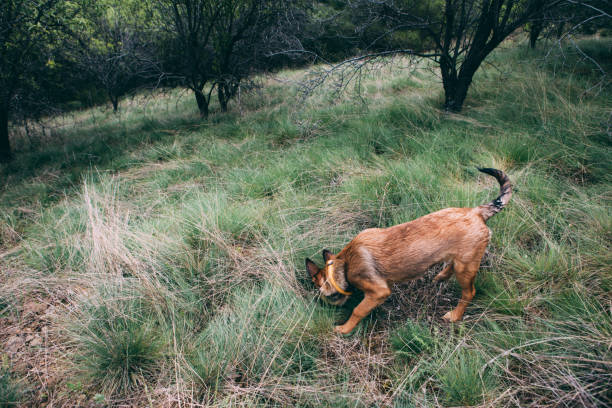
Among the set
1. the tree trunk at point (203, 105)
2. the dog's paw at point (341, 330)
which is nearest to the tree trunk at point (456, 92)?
the dog's paw at point (341, 330)

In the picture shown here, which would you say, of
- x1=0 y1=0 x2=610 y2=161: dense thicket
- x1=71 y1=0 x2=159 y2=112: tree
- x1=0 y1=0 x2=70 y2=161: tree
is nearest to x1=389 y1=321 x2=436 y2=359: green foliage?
→ x1=0 y1=0 x2=610 y2=161: dense thicket

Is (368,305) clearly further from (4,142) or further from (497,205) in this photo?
(4,142)

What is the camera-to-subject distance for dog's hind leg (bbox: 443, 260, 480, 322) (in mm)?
1871

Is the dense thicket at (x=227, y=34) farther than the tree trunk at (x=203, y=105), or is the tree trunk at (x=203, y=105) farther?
the tree trunk at (x=203, y=105)

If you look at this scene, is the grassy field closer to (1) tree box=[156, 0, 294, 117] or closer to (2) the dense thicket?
(2) the dense thicket

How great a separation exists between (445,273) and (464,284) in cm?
28

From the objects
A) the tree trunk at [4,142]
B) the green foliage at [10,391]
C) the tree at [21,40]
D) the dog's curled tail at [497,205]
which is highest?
the tree at [21,40]

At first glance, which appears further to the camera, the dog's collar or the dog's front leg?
the dog's collar

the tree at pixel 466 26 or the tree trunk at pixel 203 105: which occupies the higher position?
the tree at pixel 466 26

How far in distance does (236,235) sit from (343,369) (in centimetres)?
169

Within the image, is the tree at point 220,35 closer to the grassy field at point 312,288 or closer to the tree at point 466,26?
the tree at point 466,26

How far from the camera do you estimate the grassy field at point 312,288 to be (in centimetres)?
164

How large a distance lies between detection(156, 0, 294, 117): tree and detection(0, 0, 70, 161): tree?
2.52 meters

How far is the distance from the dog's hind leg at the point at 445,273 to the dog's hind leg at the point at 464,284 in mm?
209
